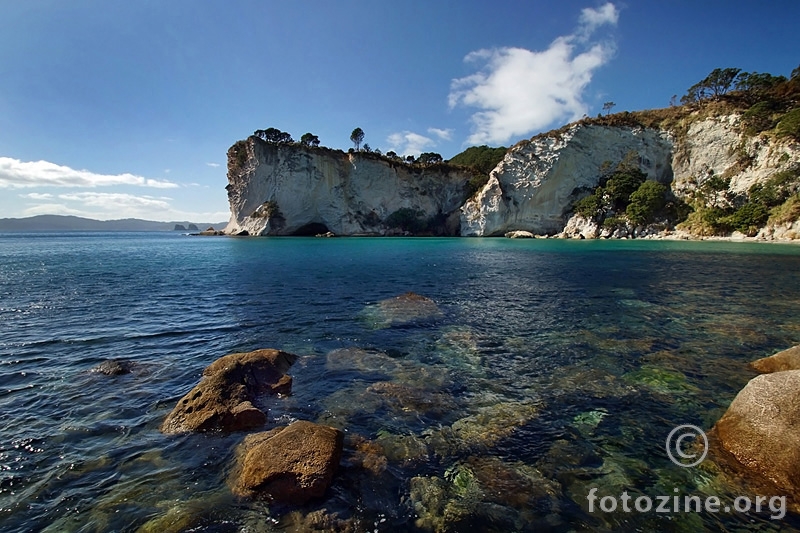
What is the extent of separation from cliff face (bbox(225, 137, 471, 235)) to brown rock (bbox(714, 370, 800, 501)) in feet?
266

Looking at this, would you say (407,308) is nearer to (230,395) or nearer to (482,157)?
(230,395)

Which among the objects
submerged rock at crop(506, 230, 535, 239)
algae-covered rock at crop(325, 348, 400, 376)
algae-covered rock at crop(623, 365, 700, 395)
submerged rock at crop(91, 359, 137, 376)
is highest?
submerged rock at crop(506, 230, 535, 239)

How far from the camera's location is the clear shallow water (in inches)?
178

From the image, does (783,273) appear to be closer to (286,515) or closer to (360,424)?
(360,424)

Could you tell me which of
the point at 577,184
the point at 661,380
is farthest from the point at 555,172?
the point at 661,380

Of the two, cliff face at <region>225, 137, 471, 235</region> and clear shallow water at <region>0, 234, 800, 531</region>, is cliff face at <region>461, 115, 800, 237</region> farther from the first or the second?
clear shallow water at <region>0, 234, 800, 531</region>

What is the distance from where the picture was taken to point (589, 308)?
1510 cm

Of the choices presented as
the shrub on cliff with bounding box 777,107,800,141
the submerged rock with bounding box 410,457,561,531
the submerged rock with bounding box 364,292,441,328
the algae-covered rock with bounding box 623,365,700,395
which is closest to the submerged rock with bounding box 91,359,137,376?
the submerged rock with bounding box 364,292,441,328

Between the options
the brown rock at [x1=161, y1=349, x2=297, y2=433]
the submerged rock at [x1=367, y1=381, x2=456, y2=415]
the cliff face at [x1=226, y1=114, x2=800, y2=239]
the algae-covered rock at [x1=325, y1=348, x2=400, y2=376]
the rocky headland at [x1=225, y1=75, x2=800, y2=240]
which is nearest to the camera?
the brown rock at [x1=161, y1=349, x2=297, y2=433]

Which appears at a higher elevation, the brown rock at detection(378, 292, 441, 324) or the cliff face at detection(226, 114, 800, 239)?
the cliff face at detection(226, 114, 800, 239)

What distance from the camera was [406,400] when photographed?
740cm

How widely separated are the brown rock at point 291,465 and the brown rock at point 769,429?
6155mm

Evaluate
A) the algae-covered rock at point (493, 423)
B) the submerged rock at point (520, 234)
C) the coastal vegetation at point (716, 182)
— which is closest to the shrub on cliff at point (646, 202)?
the coastal vegetation at point (716, 182)

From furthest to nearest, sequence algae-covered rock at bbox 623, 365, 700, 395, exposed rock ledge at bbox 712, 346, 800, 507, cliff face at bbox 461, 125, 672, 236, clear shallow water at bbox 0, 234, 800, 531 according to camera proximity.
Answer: cliff face at bbox 461, 125, 672, 236 → algae-covered rock at bbox 623, 365, 700, 395 → exposed rock ledge at bbox 712, 346, 800, 507 → clear shallow water at bbox 0, 234, 800, 531
